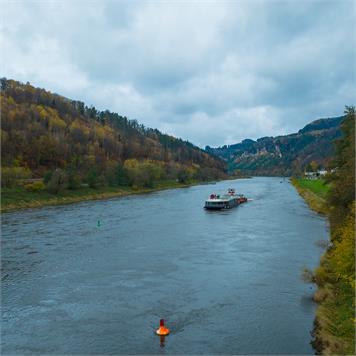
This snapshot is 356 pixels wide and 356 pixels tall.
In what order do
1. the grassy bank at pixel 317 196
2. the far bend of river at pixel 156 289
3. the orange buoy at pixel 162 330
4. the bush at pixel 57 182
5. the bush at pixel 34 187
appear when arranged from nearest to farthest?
the far bend of river at pixel 156 289 < the orange buoy at pixel 162 330 < the grassy bank at pixel 317 196 < the bush at pixel 34 187 < the bush at pixel 57 182

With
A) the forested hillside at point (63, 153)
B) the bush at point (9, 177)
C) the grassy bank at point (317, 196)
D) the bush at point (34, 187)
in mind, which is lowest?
the grassy bank at point (317, 196)

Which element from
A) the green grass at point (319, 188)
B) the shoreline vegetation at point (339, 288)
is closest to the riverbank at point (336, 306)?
the shoreline vegetation at point (339, 288)

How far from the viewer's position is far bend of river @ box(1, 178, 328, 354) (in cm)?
1736

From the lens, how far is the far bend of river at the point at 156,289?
57.0ft

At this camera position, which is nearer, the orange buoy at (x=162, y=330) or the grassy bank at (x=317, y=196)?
the orange buoy at (x=162, y=330)

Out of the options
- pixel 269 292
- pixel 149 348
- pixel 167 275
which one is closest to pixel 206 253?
pixel 167 275

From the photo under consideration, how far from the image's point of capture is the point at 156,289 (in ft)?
79.7

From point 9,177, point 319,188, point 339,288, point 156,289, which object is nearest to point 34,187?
point 9,177

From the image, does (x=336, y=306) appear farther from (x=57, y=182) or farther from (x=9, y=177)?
(x=57, y=182)

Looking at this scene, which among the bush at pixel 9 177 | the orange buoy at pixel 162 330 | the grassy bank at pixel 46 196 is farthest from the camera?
the bush at pixel 9 177

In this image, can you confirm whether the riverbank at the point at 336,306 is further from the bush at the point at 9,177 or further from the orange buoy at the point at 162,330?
the bush at the point at 9,177

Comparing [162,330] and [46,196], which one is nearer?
[162,330]

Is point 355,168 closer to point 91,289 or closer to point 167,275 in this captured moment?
point 167,275

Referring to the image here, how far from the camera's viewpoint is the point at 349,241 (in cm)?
1994
